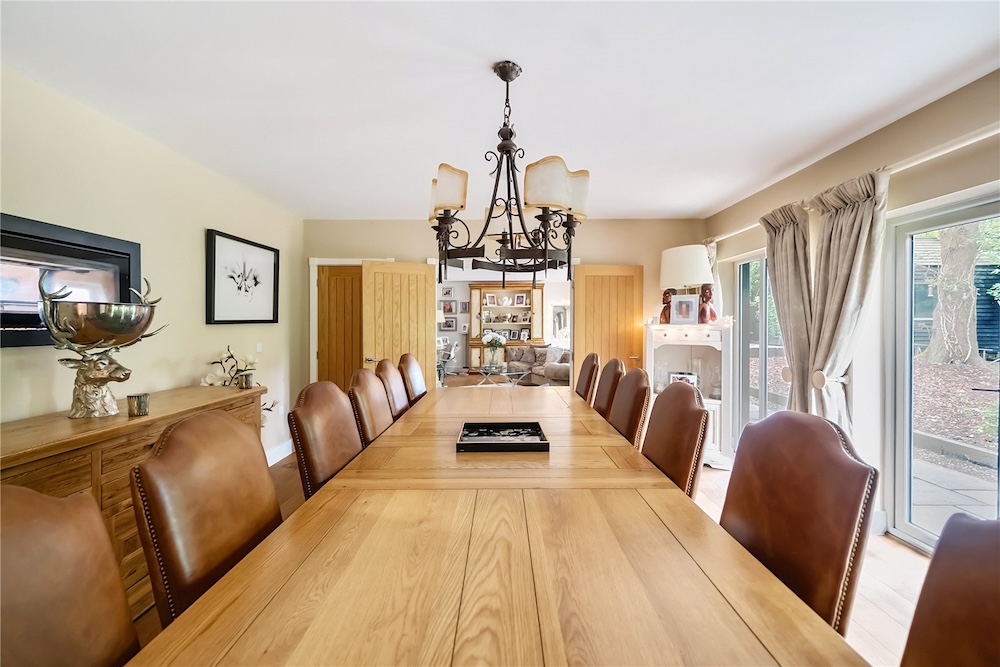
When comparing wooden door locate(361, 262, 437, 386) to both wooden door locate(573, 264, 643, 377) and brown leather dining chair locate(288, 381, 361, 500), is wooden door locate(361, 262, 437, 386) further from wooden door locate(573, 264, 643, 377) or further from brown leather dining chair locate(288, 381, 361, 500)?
brown leather dining chair locate(288, 381, 361, 500)

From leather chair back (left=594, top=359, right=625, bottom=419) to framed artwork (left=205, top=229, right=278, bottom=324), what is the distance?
9.33ft

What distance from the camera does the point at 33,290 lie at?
6.70 ft

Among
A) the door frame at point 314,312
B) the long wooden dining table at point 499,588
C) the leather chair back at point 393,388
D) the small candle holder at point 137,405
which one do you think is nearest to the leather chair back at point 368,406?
the leather chair back at point 393,388

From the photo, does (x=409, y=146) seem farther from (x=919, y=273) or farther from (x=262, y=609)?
(x=919, y=273)

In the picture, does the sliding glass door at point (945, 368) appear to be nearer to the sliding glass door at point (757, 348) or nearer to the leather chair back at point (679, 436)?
the sliding glass door at point (757, 348)

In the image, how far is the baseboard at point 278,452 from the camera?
160 inches

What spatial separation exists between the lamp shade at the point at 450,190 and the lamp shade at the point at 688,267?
2.92 meters

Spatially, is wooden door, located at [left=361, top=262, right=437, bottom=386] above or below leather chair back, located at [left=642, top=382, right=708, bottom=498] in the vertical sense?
above

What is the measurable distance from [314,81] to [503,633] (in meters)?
2.29

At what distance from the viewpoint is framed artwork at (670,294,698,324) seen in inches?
164

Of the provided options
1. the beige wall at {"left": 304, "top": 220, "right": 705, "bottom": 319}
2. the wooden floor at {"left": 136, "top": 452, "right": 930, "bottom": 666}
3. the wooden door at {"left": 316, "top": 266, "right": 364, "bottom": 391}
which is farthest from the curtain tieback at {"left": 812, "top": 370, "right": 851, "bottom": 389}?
the wooden door at {"left": 316, "top": 266, "right": 364, "bottom": 391}

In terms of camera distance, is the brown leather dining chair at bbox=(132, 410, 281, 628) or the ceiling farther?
the ceiling

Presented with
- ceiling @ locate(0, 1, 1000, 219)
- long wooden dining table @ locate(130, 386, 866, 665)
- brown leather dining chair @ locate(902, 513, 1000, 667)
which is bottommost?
long wooden dining table @ locate(130, 386, 866, 665)

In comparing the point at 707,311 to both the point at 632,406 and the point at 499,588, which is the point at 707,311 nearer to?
the point at 632,406
